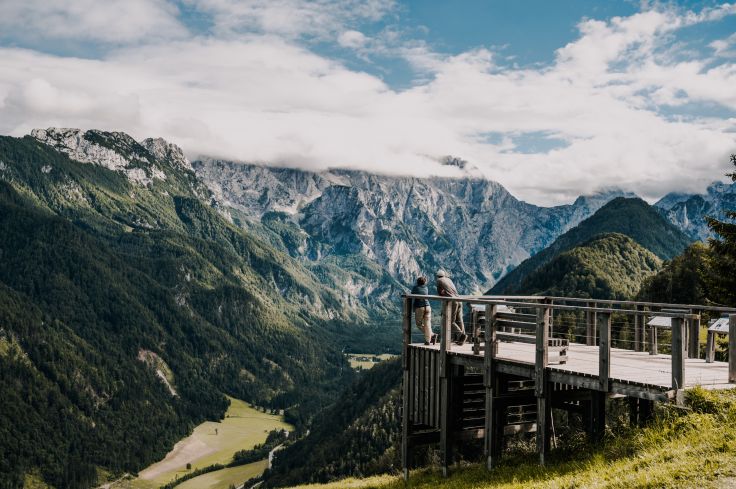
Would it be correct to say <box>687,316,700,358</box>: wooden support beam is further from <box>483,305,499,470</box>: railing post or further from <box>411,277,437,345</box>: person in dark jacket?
<box>411,277,437,345</box>: person in dark jacket

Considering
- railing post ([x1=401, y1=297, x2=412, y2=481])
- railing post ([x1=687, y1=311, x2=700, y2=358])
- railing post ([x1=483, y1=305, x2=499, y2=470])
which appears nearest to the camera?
railing post ([x1=483, y1=305, x2=499, y2=470])

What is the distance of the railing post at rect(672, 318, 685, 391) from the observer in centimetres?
1593

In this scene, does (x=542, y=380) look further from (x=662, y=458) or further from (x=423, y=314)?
(x=423, y=314)

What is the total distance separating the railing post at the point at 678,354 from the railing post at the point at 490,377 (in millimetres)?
5588

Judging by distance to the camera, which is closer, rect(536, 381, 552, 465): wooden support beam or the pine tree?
rect(536, 381, 552, 465): wooden support beam

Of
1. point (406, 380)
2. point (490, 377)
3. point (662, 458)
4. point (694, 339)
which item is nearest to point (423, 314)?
point (406, 380)

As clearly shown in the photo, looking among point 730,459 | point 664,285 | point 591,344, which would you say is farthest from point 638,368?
point 664,285

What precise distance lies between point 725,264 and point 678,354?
82.6 feet

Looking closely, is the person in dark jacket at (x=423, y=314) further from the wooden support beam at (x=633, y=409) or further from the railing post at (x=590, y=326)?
the wooden support beam at (x=633, y=409)

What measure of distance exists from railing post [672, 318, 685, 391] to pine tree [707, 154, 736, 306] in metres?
23.5

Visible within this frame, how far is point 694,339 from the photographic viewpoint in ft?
74.6

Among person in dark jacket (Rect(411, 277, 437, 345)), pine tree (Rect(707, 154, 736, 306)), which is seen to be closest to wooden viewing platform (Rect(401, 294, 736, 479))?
person in dark jacket (Rect(411, 277, 437, 345))

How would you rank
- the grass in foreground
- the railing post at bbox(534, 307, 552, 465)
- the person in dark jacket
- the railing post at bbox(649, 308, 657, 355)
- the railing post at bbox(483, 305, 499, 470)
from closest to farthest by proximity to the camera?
1. the grass in foreground
2. the railing post at bbox(534, 307, 552, 465)
3. the railing post at bbox(483, 305, 499, 470)
4. the railing post at bbox(649, 308, 657, 355)
5. the person in dark jacket

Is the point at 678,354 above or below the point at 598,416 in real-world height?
above
